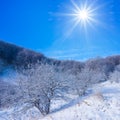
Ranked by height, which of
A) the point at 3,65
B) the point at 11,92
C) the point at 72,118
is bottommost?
the point at 72,118

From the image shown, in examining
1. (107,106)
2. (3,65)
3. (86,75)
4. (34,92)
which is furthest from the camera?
(3,65)

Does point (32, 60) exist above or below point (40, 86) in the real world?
above

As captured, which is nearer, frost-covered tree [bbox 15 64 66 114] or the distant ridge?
frost-covered tree [bbox 15 64 66 114]

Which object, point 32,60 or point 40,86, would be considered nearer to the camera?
point 40,86

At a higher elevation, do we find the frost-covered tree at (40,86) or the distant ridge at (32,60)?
the distant ridge at (32,60)

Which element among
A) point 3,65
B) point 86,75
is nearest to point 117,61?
point 3,65

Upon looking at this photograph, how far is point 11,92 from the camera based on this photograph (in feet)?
42.3

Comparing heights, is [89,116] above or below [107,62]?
below

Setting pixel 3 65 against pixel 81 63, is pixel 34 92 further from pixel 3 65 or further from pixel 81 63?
pixel 81 63

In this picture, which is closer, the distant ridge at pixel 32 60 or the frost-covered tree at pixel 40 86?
the frost-covered tree at pixel 40 86

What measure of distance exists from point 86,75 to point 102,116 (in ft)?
45.9

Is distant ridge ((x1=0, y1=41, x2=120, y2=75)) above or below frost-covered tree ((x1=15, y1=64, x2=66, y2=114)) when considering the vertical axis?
above

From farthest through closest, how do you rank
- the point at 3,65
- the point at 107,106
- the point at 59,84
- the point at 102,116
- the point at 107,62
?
the point at 107,62 → the point at 3,65 → the point at 59,84 → the point at 107,106 → the point at 102,116

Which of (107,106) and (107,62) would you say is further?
(107,62)
